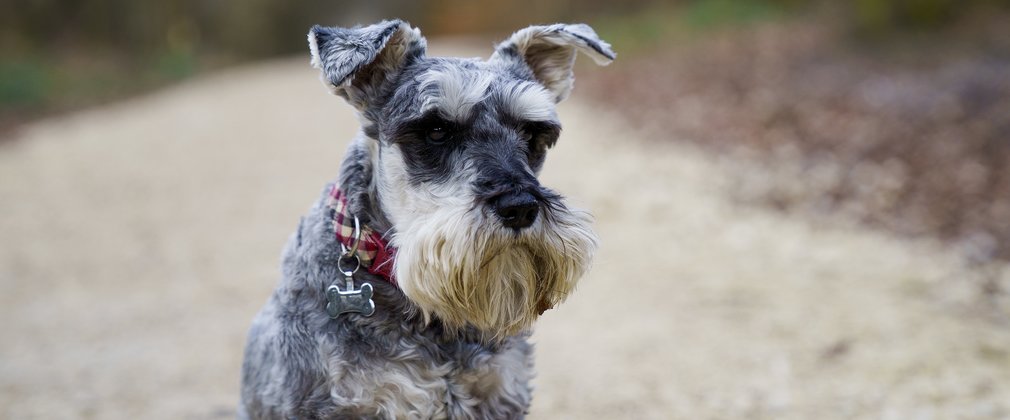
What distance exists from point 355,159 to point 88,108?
55.5ft

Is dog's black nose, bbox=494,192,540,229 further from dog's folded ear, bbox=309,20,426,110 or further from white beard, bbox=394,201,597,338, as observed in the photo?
dog's folded ear, bbox=309,20,426,110

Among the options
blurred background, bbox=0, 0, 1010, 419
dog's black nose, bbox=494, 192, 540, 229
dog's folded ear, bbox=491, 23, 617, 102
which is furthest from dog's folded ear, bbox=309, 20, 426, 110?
blurred background, bbox=0, 0, 1010, 419

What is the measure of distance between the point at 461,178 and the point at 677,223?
250 inches

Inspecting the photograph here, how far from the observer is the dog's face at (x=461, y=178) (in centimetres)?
293

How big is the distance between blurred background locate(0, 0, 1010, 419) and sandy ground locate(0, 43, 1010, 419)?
0.03m

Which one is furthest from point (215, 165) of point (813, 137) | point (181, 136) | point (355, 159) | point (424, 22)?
point (424, 22)

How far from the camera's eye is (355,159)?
3367 mm

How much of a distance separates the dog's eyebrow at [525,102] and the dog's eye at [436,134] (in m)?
0.21

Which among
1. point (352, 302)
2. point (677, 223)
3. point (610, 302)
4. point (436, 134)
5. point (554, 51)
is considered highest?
point (677, 223)

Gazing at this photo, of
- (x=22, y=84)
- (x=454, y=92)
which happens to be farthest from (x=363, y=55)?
(x=22, y=84)

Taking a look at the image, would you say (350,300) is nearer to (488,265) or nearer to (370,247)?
(370,247)

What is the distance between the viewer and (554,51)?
12.5 ft

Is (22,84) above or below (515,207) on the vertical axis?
above

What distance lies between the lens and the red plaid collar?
3.19 metres
